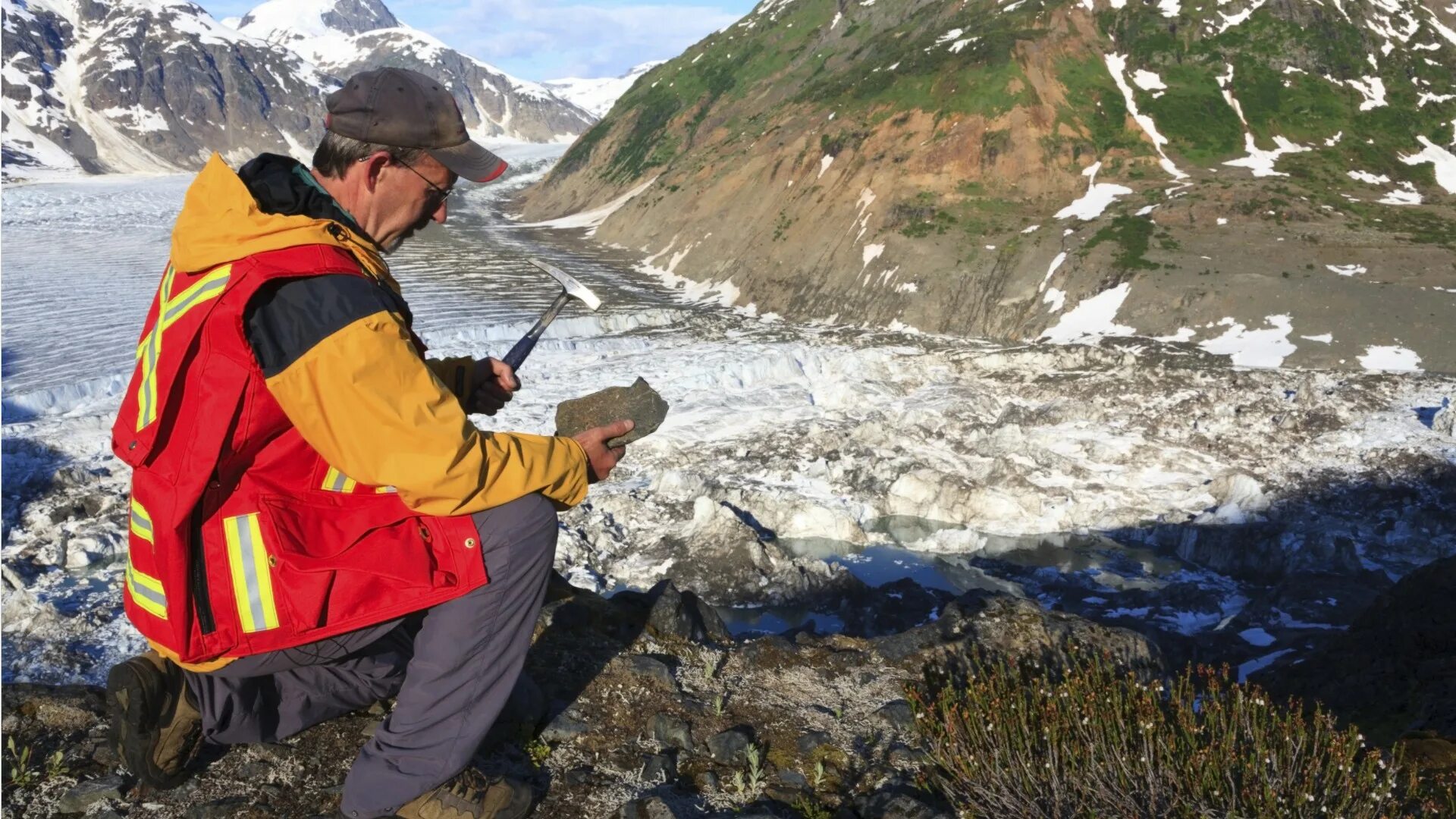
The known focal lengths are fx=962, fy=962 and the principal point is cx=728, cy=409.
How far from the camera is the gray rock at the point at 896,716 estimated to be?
4551mm

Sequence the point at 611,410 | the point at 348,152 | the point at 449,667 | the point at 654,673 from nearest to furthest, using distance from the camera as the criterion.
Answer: the point at 348,152
the point at 449,667
the point at 611,410
the point at 654,673

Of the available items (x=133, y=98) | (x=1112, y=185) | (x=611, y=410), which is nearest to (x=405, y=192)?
(x=611, y=410)

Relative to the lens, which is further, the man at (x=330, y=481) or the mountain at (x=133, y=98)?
the mountain at (x=133, y=98)

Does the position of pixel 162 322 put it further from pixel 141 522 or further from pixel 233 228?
pixel 141 522

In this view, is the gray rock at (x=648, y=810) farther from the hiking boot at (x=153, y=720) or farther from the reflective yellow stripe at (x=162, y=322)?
the reflective yellow stripe at (x=162, y=322)

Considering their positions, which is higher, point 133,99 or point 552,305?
point 133,99

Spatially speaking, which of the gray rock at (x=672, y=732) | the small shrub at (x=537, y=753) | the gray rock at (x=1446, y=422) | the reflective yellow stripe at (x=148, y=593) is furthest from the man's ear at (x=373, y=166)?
the gray rock at (x=1446, y=422)

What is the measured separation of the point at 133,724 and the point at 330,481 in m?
1.12

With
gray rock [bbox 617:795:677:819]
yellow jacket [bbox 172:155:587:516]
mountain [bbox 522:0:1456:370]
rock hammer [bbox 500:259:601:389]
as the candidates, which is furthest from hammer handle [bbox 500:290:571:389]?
mountain [bbox 522:0:1456:370]

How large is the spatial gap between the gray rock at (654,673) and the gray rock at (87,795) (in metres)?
2.17

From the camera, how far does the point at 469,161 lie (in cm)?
307

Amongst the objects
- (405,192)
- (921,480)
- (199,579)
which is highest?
(405,192)

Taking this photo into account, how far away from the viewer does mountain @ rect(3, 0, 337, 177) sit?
509ft

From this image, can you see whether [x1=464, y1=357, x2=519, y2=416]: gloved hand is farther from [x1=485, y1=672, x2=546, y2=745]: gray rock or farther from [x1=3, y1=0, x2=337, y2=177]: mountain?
[x1=3, y1=0, x2=337, y2=177]: mountain
